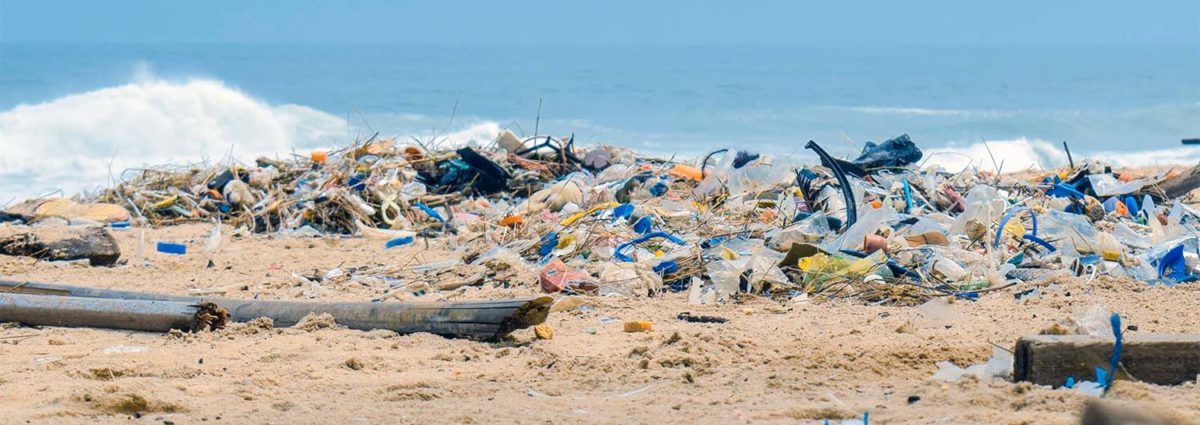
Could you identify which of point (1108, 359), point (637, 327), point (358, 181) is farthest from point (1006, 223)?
point (358, 181)

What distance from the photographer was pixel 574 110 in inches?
→ 1372

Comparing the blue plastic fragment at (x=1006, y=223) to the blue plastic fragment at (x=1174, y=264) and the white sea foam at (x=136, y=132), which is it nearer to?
the blue plastic fragment at (x=1174, y=264)

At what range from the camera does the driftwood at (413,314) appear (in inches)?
171

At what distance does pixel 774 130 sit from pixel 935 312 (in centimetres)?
2462

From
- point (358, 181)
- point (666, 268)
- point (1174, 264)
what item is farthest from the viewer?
point (358, 181)

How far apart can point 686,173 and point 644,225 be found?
2.33 m

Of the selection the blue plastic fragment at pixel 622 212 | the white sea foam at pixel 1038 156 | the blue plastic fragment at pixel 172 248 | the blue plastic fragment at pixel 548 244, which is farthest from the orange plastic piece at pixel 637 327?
the white sea foam at pixel 1038 156

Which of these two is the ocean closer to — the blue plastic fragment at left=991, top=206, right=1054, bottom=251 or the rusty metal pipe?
the blue plastic fragment at left=991, top=206, right=1054, bottom=251

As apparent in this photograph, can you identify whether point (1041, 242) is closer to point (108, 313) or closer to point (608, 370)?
point (608, 370)

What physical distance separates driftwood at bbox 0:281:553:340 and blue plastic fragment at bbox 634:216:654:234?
2129mm

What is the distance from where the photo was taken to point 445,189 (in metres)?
9.36

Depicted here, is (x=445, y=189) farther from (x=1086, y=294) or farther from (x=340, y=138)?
(x=340, y=138)

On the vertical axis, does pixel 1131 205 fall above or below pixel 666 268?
above

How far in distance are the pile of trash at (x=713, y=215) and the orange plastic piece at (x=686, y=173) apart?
0.02m
